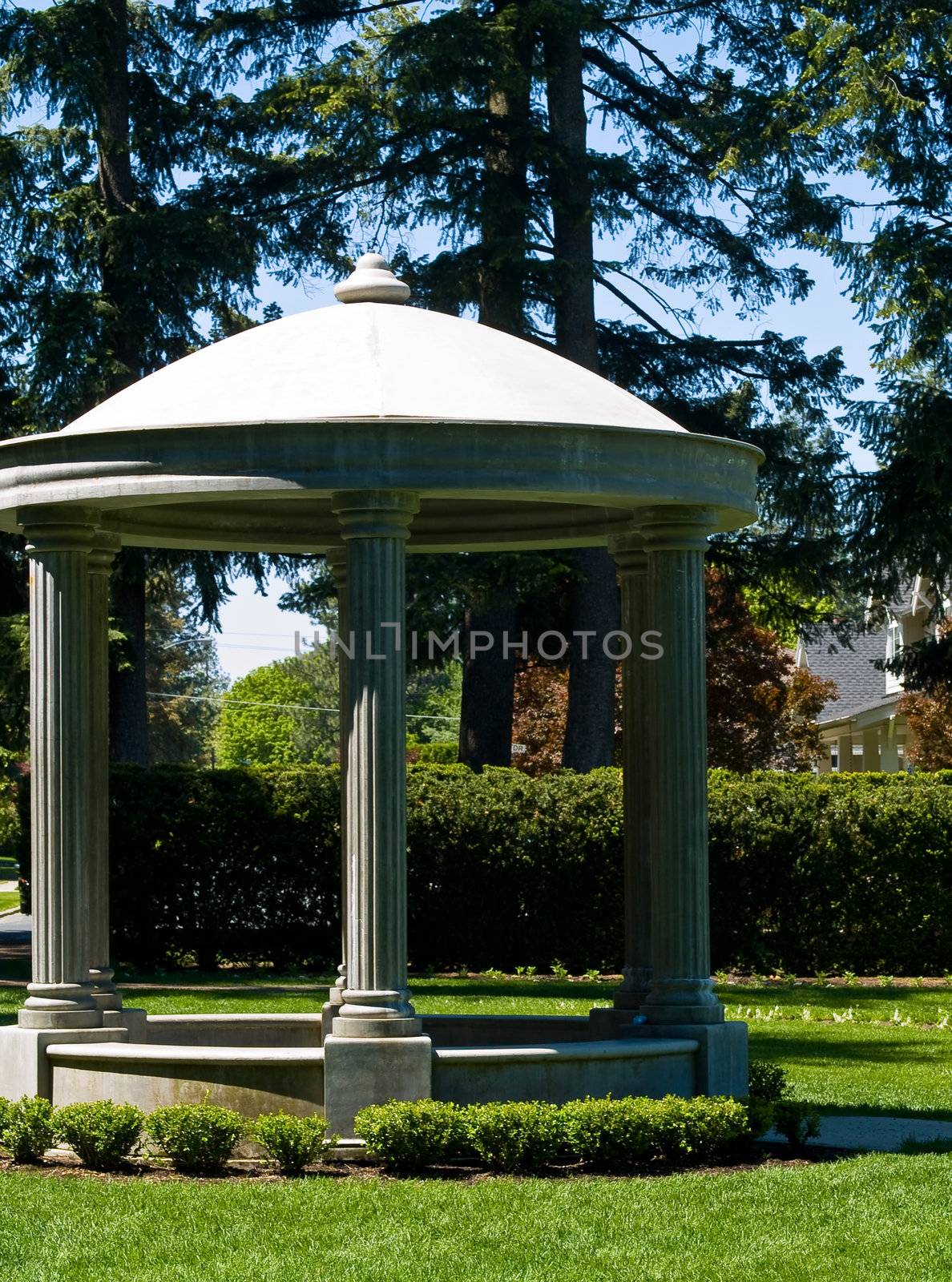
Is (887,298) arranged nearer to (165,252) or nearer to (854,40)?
(854,40)

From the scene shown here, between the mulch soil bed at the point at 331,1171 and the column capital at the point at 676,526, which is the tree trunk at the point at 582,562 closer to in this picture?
the column capital at the point at 676,526

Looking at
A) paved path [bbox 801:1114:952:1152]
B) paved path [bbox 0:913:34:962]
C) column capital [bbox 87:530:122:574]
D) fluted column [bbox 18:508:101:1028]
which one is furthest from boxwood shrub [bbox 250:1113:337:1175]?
paved path [bbox 0:913:34:962]

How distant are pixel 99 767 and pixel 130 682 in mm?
16144

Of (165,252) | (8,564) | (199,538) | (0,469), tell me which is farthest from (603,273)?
(0,469)

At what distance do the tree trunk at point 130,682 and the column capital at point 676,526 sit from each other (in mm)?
16829

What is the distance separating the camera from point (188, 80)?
3083 cm

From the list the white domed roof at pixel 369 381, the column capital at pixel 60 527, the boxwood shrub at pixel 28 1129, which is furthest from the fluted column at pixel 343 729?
the boxwood shrub at pixel 28 1129

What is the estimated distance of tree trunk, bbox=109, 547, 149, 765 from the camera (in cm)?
2733

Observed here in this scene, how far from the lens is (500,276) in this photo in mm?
27531

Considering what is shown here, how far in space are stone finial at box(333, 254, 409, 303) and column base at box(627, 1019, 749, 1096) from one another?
495 cm

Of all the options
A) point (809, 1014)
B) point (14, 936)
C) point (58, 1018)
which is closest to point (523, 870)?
point (809, 1014)

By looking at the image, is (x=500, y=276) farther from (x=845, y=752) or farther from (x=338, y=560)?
(x=845, y=752)

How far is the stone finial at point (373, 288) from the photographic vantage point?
12.0m

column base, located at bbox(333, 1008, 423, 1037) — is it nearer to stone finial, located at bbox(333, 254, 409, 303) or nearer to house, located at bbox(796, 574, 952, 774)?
stone finial, located at bbox(333, 254, 409, 303)
